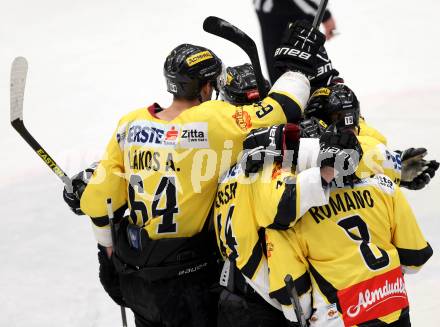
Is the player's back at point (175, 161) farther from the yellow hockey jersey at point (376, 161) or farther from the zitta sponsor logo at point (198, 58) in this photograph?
the yellow hockey jersey at point (376, 161)

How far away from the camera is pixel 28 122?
5812mm

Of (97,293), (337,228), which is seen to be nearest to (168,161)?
(337,228)

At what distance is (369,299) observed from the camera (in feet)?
7.64

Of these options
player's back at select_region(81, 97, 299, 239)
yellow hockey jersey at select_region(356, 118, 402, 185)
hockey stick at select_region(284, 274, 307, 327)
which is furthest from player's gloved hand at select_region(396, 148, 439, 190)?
hockey stick at select_region(284, 274, 307, 327)

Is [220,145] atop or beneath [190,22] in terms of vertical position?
atop

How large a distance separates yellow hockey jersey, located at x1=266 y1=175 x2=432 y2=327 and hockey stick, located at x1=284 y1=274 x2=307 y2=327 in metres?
0.03

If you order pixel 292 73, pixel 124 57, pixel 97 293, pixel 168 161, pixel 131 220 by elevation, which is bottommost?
pixel 97 293

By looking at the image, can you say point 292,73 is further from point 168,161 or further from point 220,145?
point 168,161

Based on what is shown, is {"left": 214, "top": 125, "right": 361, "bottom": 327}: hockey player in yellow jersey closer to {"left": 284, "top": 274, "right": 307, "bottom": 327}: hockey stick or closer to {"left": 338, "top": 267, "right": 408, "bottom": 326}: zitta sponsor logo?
{"left": 284, "top": 274, "right": 307, "bottom": 327}: hockey stick

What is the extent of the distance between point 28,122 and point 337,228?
3927 mm

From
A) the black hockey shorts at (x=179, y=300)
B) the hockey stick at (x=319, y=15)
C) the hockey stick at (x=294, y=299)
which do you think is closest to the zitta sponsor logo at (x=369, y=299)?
the hockey stick at (x=294, y=299)

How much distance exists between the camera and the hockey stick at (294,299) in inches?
90.0

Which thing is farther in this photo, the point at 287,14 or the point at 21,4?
the point at 21,4

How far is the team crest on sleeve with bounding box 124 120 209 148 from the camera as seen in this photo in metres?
2.62
